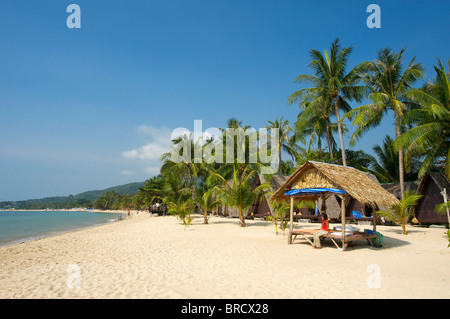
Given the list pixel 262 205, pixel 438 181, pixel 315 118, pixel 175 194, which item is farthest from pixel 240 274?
pixel 315 118

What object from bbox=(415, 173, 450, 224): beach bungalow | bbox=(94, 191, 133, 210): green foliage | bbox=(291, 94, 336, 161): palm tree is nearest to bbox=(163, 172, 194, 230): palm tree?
bbox=(291, 94, 336, 161): palm tree

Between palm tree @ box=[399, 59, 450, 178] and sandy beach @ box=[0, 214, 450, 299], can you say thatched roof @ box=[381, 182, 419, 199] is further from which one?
sandy beach @ box=[0, 214, 450, 299]

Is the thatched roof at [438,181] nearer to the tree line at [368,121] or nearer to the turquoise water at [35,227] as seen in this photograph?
the tree line at [368,121]

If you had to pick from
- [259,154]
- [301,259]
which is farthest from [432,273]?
[259,154]

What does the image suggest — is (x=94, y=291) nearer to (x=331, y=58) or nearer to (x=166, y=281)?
(x=166, y=281)

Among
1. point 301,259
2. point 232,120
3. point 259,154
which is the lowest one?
point 301,259

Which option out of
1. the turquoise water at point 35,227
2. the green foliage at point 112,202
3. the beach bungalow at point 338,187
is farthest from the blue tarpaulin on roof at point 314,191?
the green foliage at point 112,202

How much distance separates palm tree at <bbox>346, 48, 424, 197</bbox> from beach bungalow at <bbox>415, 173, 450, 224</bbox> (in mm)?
1294

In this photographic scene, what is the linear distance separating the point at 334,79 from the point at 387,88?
3634 mm

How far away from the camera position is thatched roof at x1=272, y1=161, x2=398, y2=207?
8923 millimetres

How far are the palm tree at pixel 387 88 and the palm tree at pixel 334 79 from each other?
1.60 metres

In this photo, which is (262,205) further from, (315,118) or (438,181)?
(438,181)

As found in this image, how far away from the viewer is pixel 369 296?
14.4 feet
